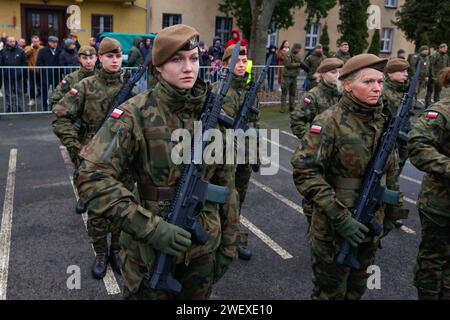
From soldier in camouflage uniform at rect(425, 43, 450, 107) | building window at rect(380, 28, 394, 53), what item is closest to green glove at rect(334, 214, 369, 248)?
soldier in camouflage uniform at rect(425, 43, 450, 107)

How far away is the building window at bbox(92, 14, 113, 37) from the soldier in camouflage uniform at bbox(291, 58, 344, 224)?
60.5 feet

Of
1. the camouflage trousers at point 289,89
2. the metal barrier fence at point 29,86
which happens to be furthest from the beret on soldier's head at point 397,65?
the camouflage trousers at point 289,89

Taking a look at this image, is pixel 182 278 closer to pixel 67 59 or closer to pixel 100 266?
pixel 100 266

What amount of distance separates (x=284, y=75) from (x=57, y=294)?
11.1 m

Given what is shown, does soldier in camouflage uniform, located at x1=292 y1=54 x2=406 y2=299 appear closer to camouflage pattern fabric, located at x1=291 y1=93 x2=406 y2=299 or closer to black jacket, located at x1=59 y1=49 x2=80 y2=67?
camouflage pattern fabric, located at x1=291 y1=93 x2=406 y2=299

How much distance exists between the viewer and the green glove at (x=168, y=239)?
2461 millimetres

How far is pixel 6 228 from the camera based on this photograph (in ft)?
18.7

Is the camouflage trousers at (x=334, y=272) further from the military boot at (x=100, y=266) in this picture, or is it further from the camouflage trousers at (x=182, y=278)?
the military boot at (x=100, y=266)

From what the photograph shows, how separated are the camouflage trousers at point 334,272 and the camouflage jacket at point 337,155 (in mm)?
165

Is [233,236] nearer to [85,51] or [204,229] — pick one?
[204,229]

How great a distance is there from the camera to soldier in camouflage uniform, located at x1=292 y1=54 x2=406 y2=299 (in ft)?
11.0

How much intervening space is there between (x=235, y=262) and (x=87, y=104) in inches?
99.1
